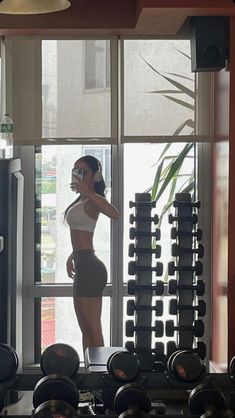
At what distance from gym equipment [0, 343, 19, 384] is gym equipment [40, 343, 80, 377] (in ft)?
0.35

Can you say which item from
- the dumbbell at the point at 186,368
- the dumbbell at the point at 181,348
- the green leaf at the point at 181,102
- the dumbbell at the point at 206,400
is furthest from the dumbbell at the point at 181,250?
the dumbbell at the point at 206,400

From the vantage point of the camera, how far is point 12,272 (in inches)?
189

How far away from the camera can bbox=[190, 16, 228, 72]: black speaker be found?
475 cm

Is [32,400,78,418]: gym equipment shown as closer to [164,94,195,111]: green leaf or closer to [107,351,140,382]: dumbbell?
[107,351,140,382]: dumbbell

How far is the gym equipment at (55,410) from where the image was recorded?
243 cm

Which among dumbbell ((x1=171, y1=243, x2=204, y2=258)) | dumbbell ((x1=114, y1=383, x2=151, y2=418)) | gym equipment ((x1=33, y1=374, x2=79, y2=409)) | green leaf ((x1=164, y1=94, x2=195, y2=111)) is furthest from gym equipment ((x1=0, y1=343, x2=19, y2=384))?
green leaf ((x1=164, y1=94, x2=195, y2=111))

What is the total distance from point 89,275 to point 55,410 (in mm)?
2516

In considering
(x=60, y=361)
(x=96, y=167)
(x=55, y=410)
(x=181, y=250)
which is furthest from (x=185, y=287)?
(x=55, y=410)

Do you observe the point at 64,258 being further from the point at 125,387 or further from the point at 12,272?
the point at 125,387

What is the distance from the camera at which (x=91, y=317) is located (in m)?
4.96

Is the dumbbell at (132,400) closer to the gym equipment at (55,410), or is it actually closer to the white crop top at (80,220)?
the gym equipment at (55,410)

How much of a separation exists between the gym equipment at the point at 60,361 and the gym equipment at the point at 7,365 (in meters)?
0.11

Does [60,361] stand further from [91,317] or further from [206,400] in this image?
[91,317]

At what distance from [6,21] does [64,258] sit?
1575 millimetres
